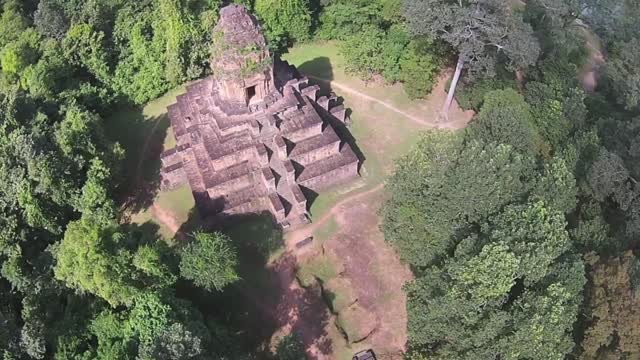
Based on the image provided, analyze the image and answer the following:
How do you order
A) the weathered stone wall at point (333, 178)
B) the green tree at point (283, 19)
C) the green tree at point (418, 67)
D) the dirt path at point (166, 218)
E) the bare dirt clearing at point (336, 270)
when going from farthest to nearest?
the green tree at point (283, 19)
the green tree at point (418, 67)
the weathered stone wall at point (333, 178)
the dirt path at point (166, 218)
the bare dirt clearing at point (336, 270)

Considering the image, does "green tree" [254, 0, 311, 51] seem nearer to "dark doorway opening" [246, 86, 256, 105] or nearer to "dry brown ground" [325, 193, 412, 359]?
"dark doorway opening" [246, 86, 256, 105]

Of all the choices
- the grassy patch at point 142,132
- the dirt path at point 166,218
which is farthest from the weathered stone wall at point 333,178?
the grassy patch at point 142,132

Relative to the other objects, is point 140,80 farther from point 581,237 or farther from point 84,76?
point 581,237

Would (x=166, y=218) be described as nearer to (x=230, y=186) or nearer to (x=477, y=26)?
(x=230, y=186)

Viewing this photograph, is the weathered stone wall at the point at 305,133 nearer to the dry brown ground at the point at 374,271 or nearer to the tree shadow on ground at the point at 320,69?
the dry brown ground at the point at 374,271

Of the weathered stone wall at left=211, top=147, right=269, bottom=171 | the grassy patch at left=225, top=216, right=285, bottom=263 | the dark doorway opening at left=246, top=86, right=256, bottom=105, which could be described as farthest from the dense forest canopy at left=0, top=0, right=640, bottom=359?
the dark doorway opening at left=246, top=86, right=256, bottom=105
